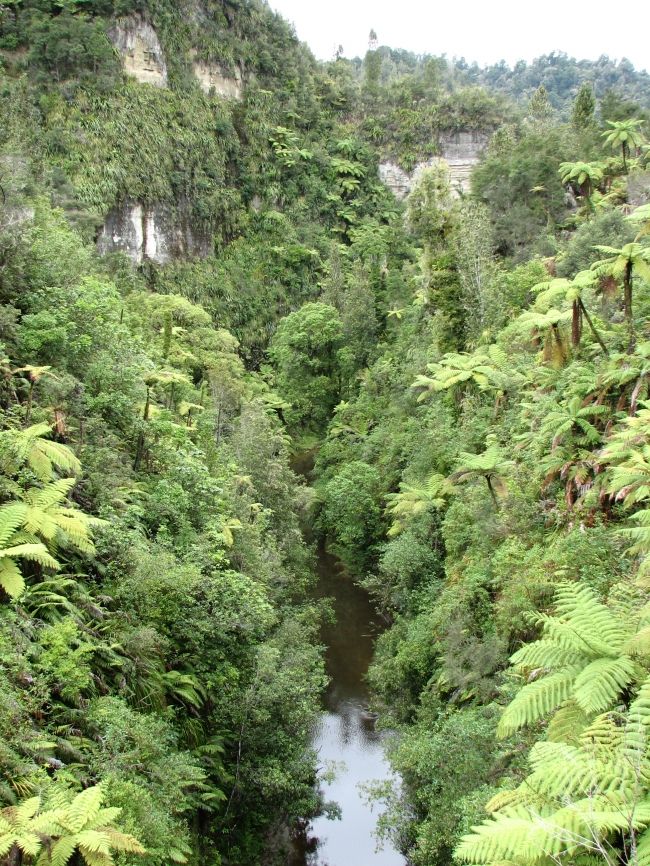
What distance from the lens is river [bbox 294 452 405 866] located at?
38.7 feet

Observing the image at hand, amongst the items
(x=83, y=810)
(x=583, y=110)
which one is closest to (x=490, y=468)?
(x=83, y=810)

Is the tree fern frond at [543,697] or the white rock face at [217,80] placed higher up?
the white rock face at [217,80]

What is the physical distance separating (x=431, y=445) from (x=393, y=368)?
898 cm

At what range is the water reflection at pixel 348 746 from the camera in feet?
38.7

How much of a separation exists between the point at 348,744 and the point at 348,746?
0.05 metres

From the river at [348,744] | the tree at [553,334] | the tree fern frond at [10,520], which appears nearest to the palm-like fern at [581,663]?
the tree fern frond at [10,520]

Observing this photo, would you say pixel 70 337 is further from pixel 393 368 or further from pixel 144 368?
pixel 393 368

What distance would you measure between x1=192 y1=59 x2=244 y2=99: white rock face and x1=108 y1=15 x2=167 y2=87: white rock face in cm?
303

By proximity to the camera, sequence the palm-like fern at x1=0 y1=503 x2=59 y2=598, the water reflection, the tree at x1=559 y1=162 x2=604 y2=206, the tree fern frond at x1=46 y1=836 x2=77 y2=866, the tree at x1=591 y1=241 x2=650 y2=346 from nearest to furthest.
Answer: the tree fern frond at x1=46 y1=836 x2=77 y2=866 < the palm-like fern at x1=0 y1=503 x2=59 y2=598 < the tree at x1=591 y1=241 x2=650 y2=346 < the water reflection < the tree at x1=559 y1=162 x2=604 y2=206

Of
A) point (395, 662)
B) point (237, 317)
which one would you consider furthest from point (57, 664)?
point (237, 317)

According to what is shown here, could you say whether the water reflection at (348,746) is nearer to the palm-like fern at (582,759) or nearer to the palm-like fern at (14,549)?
the palm-like fern at (582,759)

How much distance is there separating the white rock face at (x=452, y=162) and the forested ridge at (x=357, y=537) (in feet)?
68.8

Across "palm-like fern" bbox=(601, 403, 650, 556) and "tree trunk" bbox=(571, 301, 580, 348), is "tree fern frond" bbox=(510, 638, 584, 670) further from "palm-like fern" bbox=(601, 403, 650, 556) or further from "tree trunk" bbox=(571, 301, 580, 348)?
"tree trunk" bbox=(571, 301, 580, 348)

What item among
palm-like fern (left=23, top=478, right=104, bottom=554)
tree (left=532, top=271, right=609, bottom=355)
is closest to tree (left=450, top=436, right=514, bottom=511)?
tree (left=532, top=271, right=609, bottom=355)
